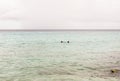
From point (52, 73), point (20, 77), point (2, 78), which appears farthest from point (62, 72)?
point (2, 78)

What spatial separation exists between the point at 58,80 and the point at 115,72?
6987 millimetres

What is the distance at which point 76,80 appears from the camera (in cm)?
1841

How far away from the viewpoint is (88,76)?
65.4 ft

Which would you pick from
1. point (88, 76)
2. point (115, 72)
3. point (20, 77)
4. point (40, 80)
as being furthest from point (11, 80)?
point (115, 72)

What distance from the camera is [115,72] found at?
69.4 ft

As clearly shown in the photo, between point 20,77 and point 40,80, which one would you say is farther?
point 20,77

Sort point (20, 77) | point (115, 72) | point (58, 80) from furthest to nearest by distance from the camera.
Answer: point (115, 72)
point (20, 77)
point (58, 80)

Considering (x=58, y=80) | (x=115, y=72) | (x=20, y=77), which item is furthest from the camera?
(x=115, y=72)

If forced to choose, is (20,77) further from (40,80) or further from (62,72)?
(62,72)

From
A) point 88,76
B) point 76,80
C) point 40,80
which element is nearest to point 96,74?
point 88,76

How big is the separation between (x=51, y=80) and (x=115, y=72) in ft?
24.9

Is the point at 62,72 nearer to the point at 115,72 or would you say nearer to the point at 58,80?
the point at 58,80

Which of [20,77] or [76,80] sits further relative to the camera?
[20,77]

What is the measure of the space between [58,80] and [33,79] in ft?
8.49
